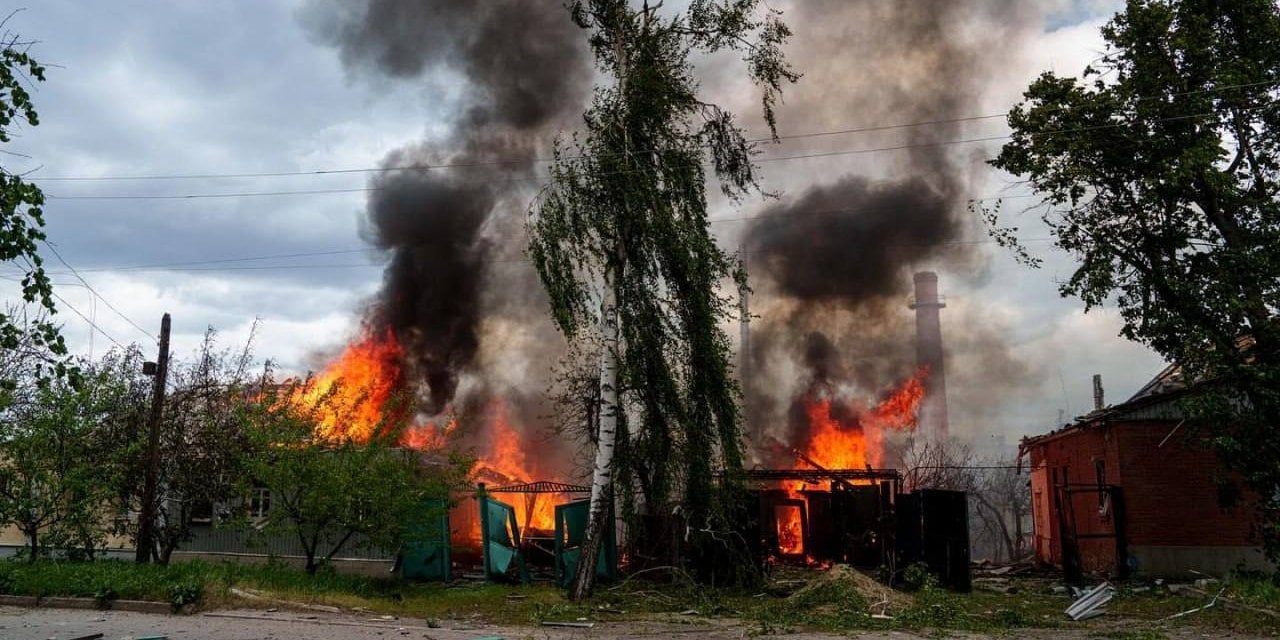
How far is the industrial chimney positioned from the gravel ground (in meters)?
26.4

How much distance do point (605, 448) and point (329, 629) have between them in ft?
16.9

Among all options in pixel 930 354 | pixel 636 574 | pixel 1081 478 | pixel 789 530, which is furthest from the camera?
pixel 930 354

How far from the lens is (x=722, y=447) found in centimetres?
1571

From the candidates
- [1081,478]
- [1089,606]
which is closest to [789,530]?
[1081,478]

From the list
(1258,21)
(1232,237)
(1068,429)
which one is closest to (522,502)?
(1068,429)

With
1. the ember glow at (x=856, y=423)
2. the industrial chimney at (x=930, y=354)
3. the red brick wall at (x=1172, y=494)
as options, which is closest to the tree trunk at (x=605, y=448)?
the red brick wall at (x=1172, y=494)

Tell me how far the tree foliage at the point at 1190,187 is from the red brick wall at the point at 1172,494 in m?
1.46

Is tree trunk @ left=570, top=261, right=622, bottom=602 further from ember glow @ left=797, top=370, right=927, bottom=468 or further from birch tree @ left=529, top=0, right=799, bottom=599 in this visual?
ember glow @ left=797, top=370, right=927, bottom=468

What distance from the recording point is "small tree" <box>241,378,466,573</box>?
47.1ft

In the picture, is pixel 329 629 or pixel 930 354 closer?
pixel 329 629

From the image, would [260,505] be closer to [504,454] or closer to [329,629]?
[329,629]

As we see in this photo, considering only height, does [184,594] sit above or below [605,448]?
below

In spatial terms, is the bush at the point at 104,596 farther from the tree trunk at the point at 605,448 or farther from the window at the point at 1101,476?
the window at the point at 1101,476

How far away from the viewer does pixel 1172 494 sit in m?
18.2
